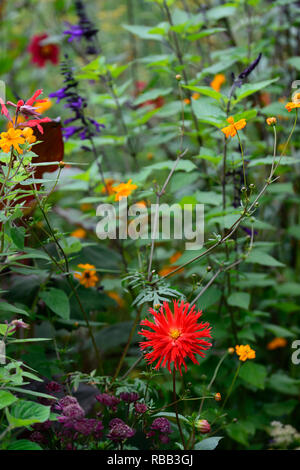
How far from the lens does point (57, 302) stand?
0.94 meters

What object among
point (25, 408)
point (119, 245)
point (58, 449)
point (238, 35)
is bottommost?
point (58, 449)

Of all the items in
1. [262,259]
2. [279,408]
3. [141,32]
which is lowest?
[279,408]

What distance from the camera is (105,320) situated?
140cm

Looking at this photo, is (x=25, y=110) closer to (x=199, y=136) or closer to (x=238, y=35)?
(x=199, y=136)

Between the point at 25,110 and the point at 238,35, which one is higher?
the point at 238,35

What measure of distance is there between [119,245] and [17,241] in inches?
20.1

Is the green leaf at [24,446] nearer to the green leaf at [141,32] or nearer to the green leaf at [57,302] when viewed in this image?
the green leaf at [57,302]

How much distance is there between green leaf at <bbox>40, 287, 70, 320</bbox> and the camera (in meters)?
0.91

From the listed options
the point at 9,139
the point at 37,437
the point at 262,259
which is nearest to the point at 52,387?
Result: the point at 37,437

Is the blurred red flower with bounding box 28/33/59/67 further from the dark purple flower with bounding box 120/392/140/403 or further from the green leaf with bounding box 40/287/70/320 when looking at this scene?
the dark purple flower with bounding box 120/392/140/403

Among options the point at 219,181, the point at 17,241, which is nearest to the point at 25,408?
the point at 17,241

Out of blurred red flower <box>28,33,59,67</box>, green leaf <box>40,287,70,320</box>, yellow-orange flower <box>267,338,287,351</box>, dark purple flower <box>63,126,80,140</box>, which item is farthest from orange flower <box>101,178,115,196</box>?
blurred red flower <box>28,33,59,67</box>

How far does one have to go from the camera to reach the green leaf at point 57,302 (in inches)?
36.0

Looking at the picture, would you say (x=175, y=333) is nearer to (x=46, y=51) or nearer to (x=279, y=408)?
(x=279, y=408)
